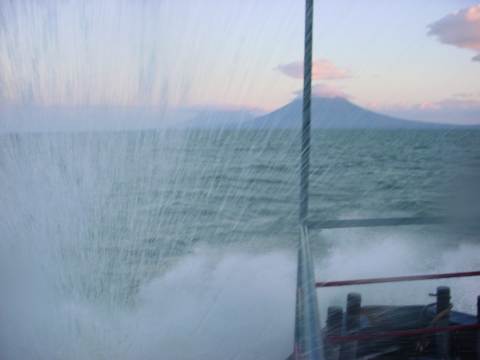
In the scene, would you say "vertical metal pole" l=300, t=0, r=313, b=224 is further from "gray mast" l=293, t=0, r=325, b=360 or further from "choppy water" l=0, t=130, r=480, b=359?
"choppy water" l=0, t=130, r=480, b=359

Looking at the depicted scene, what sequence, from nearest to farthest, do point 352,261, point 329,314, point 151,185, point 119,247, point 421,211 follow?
→ 1. point 329,314
2. point 352,261
3. point 119,247
4. point 151,185
5. point 421,211

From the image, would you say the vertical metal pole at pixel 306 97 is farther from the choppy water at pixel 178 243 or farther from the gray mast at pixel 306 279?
the choppy water at pixel 178 243

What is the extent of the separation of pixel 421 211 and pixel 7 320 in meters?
15.5

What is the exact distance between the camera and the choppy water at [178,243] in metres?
4.43

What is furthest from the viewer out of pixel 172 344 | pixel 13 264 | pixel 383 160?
pixel 383 160

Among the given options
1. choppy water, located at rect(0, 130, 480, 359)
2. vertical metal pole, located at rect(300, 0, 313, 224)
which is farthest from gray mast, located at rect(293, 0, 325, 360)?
choppy water, located at rect(0, 130, 480, 359)

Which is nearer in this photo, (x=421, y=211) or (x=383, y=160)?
(x=421, y=211)

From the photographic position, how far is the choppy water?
175 inches

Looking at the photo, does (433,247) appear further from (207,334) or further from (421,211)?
(207,334)

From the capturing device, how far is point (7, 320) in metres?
3.91

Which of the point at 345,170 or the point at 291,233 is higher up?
the point at 345,170

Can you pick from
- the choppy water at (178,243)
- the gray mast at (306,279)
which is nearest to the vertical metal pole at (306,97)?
the gray mast at (306,279)

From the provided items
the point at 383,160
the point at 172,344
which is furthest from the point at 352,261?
the point at 383,160

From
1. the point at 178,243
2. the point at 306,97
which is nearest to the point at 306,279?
the point at 306,97
